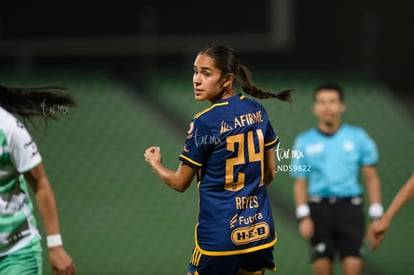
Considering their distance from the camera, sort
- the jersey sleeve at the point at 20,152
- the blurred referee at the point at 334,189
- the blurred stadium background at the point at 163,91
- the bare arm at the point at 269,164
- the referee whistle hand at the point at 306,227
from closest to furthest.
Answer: the jersey sleeve at the point at 20,152 < the bare arm at the point at 269,164 < the referee whistle hand at the point at 306,227 < the blurred referee at the point at 334,189 < the blurred stadium background at the point at 163,91

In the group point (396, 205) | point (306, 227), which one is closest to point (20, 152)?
point (396, 205)

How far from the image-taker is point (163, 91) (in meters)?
12.4

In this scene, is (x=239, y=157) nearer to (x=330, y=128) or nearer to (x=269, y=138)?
(x=269, y=138)

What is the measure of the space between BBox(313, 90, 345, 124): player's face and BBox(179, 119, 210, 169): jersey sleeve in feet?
9.89

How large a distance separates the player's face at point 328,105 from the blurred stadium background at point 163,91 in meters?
1.77

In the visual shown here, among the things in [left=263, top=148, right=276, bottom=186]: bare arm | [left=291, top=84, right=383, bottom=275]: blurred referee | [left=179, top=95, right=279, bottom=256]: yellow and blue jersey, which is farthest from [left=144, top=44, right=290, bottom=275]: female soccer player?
[left=291, top=84, right=383, bottom=275]: blurred referee

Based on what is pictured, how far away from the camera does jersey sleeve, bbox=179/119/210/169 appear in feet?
14.5

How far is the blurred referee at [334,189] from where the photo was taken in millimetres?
7238

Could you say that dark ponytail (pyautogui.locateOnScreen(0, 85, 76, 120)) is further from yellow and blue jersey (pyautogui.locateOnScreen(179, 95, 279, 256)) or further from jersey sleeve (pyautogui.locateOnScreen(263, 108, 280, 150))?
jersey sleeve (pyautogui.locateOnScreen(263, 108, 280, 150))

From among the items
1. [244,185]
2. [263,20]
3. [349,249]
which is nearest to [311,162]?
[349,249]

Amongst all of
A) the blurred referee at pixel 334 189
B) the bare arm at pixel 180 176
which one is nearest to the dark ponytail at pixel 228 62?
the bare arm at pixel 180 176

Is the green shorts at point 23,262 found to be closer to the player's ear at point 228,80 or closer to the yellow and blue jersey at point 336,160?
the player's ear at point 228,80

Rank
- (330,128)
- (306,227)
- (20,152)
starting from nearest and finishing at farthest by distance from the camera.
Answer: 1. (20,152)
2. (306,227)
3. (330,128)

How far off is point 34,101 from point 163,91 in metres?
7.60
